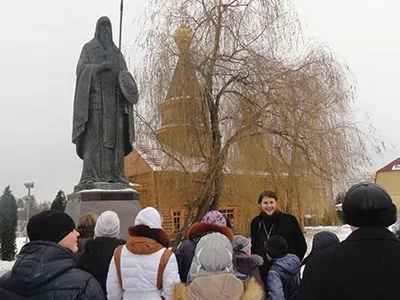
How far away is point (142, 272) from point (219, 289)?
93cm

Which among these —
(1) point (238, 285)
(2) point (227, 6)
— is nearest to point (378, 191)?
(1) point (238, 285)

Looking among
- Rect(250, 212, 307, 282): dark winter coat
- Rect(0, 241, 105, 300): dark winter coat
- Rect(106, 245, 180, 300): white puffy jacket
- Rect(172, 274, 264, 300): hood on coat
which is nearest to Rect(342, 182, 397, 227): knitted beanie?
Rect(172, 274, 264, 300): hood on coat

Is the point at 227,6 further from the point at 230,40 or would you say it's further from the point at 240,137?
the point at 240,137

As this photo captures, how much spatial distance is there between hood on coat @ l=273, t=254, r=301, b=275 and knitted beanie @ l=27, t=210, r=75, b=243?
204cm

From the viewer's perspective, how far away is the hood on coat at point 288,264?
4.07 metres

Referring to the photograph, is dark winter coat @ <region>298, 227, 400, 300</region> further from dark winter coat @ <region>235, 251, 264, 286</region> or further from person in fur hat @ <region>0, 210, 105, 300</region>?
dark winter coat @ <region>235, 251, 264, 286</region>

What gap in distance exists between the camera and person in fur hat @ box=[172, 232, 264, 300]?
2633 mm

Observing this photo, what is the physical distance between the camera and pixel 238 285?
2.70 metres

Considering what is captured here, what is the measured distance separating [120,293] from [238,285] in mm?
1137

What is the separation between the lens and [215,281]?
2.66 m

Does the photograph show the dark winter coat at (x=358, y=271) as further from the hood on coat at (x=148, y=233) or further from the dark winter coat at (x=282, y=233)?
the dark winter coat at (x=282, y=233)

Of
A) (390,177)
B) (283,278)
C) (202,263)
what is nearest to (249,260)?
(283,278)

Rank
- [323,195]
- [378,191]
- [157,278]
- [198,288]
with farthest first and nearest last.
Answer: [323,195]
[157,278]
[198,288]
[378,191]

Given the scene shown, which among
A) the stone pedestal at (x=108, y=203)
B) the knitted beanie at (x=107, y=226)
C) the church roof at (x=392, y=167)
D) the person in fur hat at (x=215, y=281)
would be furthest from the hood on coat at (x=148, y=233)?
the church roof at (x=392, y=167)
